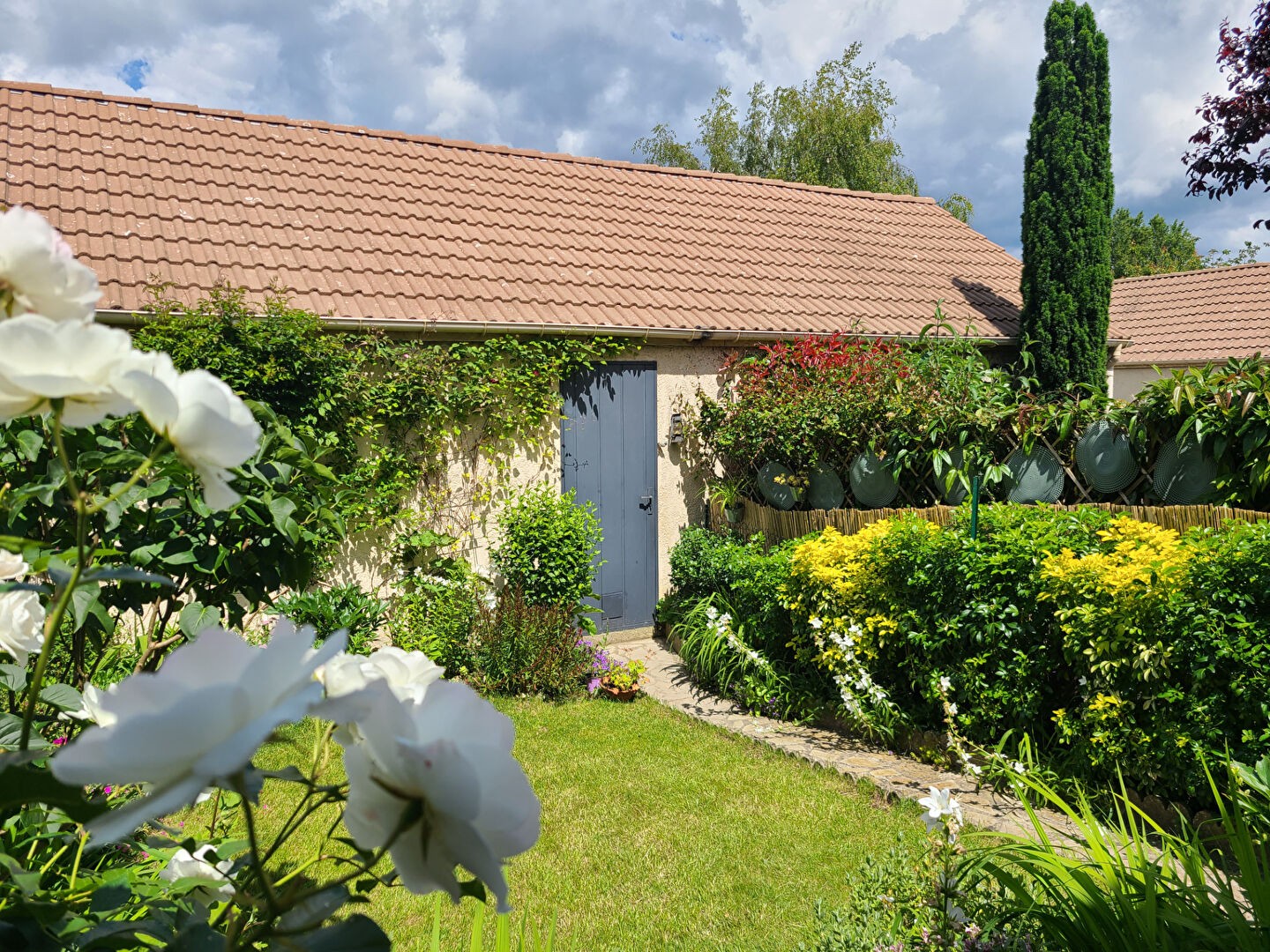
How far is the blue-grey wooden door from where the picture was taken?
8.56 m

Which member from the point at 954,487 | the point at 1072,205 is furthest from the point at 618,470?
the point at 1072,205

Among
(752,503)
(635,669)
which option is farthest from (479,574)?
(752,503)

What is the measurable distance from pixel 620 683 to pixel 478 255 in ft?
15.9

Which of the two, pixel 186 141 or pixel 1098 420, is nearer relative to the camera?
pixel 1098 420

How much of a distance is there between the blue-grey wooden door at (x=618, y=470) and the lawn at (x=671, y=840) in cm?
236

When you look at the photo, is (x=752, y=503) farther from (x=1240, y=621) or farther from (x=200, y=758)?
(x=200, y=758)

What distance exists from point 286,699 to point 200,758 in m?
0.06

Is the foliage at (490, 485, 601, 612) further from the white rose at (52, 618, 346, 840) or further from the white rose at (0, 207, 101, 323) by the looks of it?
the white rose at (52, 618, 346, 840)

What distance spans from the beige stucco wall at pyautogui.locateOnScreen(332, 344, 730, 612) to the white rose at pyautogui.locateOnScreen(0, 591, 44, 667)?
20.3 ft

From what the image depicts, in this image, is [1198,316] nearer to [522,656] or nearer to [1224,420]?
[1224,420]

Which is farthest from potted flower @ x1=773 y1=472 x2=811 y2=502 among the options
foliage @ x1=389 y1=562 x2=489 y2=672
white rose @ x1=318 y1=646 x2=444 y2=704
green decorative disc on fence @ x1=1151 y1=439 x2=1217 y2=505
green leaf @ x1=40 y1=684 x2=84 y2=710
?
white rose @ x1=318 y1=646 x2=444 y2=704

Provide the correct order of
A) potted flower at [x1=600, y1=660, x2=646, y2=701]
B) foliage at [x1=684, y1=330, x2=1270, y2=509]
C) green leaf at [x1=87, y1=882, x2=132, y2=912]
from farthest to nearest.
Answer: potted flower at [x1=600, y1=660, x2=646, y2=701] → foliage at [x1=684, y1=330, x2=1270, y2=509] → green leaf at [x1=87, y1=882, x2=132, y2=912]

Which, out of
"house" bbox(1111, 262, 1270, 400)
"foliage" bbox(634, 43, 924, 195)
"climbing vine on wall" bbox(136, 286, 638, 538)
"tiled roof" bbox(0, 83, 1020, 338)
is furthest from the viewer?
"foliage" bbox(634, 43, 924, 195)

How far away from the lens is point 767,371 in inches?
352
